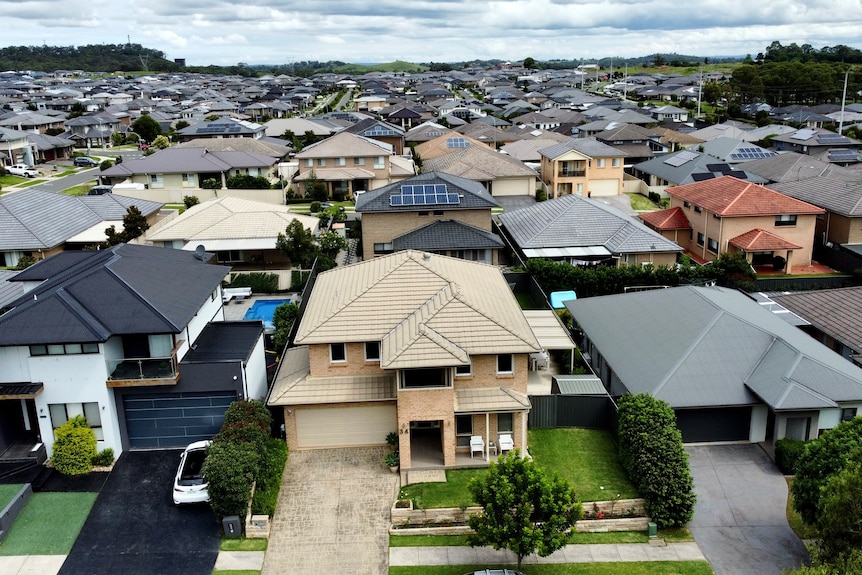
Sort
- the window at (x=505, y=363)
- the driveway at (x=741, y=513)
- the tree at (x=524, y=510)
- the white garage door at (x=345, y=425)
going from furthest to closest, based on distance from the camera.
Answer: the white garage door at (x=345, y=425), the window at (x=505, y=363), the driveway at (x=741, y=513), the tree at (x=524, y=510)

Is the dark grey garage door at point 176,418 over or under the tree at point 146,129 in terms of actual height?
under

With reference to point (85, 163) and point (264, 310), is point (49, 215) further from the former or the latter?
point (85, 163)

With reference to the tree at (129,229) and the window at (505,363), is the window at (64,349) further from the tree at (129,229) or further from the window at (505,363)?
the tree at (129,229)

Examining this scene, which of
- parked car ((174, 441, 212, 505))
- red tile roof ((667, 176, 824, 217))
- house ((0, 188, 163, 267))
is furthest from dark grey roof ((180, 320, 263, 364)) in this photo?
red tile roof ((667, 176, 824, 217))

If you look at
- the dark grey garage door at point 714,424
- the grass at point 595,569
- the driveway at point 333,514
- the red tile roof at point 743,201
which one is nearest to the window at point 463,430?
the driveway at point 333,514

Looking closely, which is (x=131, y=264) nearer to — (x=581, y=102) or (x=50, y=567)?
(x=50, y=567)

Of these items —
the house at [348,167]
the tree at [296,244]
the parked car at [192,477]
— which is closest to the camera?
the parked car at [192,477]

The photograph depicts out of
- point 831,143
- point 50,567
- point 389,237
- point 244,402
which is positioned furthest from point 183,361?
point 831,143

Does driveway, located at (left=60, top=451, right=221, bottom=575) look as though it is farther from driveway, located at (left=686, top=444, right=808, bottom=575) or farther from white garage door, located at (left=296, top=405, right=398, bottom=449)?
driveway, located at (left=686, top=444, right=808, bottom=575)
